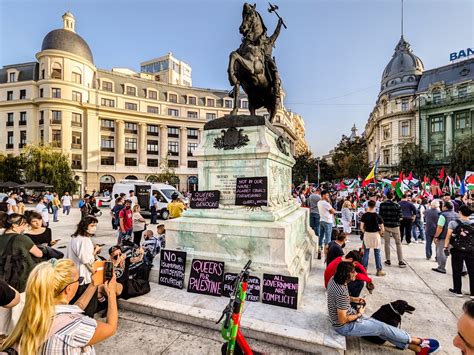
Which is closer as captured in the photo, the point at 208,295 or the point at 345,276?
the point at 345,276

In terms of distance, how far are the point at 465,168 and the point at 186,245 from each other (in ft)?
129

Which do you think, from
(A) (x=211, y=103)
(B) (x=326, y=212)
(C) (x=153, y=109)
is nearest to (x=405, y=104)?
(A) (x=211, y=103)

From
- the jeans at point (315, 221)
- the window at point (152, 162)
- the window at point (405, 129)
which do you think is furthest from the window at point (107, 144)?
the window at point (405, 129)

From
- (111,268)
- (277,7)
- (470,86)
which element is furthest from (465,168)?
(111,268)

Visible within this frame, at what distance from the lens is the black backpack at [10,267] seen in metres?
3.27

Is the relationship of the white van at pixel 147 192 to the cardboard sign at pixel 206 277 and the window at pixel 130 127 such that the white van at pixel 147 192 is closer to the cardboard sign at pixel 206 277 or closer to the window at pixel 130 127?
the cardboard sign at pixel 206 277

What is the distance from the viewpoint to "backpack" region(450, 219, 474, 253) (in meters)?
5.01

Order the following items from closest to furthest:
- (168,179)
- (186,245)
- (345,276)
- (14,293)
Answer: (14,293) < (345,276) < (186,245) < (168,179)

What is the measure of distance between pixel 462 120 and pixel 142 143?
5580cm

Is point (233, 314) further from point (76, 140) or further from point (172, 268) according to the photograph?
point (76, 140)

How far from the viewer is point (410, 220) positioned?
31.5 ft

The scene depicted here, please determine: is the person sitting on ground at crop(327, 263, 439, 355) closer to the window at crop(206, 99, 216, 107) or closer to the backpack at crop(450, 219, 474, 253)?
the backpack at crop(450, 219, 474, 253)

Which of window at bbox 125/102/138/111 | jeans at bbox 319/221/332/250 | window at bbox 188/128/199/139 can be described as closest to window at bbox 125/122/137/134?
window at bbox 125/102/138/111

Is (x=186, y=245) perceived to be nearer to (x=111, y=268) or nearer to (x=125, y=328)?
(x=125, y=328)
